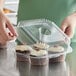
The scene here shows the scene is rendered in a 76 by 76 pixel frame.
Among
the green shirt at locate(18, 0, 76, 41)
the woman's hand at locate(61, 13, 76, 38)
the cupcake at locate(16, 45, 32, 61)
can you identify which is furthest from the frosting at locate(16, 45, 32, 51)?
the green shirt at locate(18, 0, 76, 41)

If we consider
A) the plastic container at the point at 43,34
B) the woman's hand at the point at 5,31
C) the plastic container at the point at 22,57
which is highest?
the woman's hand at the point at 5,31

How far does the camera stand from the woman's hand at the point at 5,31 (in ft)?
3.89

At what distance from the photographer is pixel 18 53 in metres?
1.10

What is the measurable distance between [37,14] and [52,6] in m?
0.09

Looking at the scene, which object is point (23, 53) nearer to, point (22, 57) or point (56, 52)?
point (22, 57)

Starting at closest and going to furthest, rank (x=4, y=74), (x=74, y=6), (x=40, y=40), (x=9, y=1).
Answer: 1. (x=4, y=74)
2. (x=40, y=40)
3. (x=74, y=6)
4. (x=9, y=1)

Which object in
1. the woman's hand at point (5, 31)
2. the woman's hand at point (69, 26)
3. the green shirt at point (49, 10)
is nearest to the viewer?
the woman's hand at point (5, 31)

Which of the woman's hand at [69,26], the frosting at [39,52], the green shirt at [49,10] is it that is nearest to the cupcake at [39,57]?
the frosting at [39,52]

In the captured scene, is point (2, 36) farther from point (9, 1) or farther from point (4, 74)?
point (9, 1)

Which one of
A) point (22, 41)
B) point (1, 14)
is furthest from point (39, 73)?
point (1, 14)

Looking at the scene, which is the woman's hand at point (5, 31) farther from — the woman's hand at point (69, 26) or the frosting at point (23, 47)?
the woman's hand at point (69, 26)

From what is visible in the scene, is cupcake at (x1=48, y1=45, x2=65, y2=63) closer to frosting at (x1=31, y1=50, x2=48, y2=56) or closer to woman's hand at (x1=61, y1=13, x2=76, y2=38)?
frosting at (x1=31, y1=50, x2=48, y2=56)

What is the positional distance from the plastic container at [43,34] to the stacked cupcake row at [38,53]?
0.03 meters

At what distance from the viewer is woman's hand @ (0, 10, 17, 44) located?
1185mm
